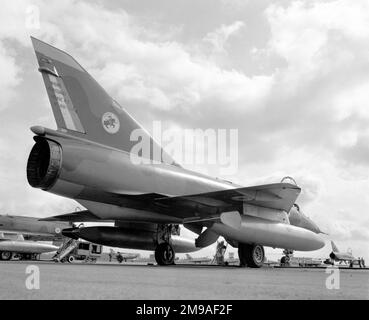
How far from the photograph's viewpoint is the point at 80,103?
9.97m

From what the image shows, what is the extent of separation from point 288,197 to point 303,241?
1.53 meters

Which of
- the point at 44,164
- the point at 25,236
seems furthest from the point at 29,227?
the point at 44,164

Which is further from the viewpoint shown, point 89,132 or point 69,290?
point 89,132

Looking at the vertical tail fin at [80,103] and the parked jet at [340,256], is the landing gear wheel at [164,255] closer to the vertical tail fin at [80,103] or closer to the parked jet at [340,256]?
the vertical tail fin at [80,103]

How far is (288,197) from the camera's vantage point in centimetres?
1146

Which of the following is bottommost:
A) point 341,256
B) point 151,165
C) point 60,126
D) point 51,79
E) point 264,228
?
point 341,256

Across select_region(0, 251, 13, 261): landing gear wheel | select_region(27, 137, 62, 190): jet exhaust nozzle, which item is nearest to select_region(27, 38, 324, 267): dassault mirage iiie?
select_region(27, 137, 62, 190): jet exhaust nozzle

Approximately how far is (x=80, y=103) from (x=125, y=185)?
7.27 ft

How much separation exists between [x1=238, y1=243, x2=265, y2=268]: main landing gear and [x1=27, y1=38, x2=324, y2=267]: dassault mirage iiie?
3cm

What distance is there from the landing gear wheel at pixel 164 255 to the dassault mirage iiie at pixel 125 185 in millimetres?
27

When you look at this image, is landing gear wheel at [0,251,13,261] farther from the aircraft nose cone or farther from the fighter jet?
the aircraft nose cone
